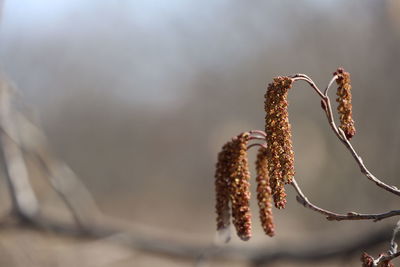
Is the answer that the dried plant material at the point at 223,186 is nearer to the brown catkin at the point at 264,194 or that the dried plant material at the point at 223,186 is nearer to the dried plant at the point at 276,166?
the dried plant at the point at 276,166

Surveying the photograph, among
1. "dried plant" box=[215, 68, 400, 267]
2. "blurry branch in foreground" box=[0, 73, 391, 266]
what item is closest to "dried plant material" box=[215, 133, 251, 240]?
"dried plant" box=[215, 68, 400, 267]

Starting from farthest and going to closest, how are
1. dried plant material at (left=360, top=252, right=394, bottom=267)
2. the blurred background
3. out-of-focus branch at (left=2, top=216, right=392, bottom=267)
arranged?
the blurred background
out-of-focus branch at (left=2, top=216, right=392, bottom=267)
dried plant material at (left=360, top=252, right=394, bottom=267)

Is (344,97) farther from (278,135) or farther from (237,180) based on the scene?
(237,180)

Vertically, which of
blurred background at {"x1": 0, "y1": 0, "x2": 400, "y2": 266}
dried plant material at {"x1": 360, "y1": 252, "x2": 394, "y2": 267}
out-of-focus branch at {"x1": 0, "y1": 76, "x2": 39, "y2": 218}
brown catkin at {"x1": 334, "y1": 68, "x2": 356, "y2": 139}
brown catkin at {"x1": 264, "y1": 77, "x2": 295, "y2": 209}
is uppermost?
blurred background at {"x1": 0, "y1": 0, "x2": 400, "y2": 266}

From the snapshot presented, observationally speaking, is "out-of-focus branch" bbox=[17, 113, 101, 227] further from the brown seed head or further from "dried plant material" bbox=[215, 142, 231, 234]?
the brown seed head

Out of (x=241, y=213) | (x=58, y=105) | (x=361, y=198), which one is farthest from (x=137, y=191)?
(x=241, y=213)

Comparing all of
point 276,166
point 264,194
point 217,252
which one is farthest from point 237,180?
point 217,252

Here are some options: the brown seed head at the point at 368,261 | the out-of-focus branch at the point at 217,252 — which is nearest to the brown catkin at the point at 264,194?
the brown seed head at the point at 368,261

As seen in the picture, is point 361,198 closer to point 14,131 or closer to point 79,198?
point 79,198

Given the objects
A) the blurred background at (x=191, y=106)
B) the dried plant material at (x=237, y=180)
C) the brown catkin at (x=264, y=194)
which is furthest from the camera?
the blurred background at (x=191, y=106)

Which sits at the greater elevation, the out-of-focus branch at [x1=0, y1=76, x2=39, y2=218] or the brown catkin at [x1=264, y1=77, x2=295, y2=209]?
the out-of-focus branch at [x1=0, y1=76, x2=39, y2=218]
